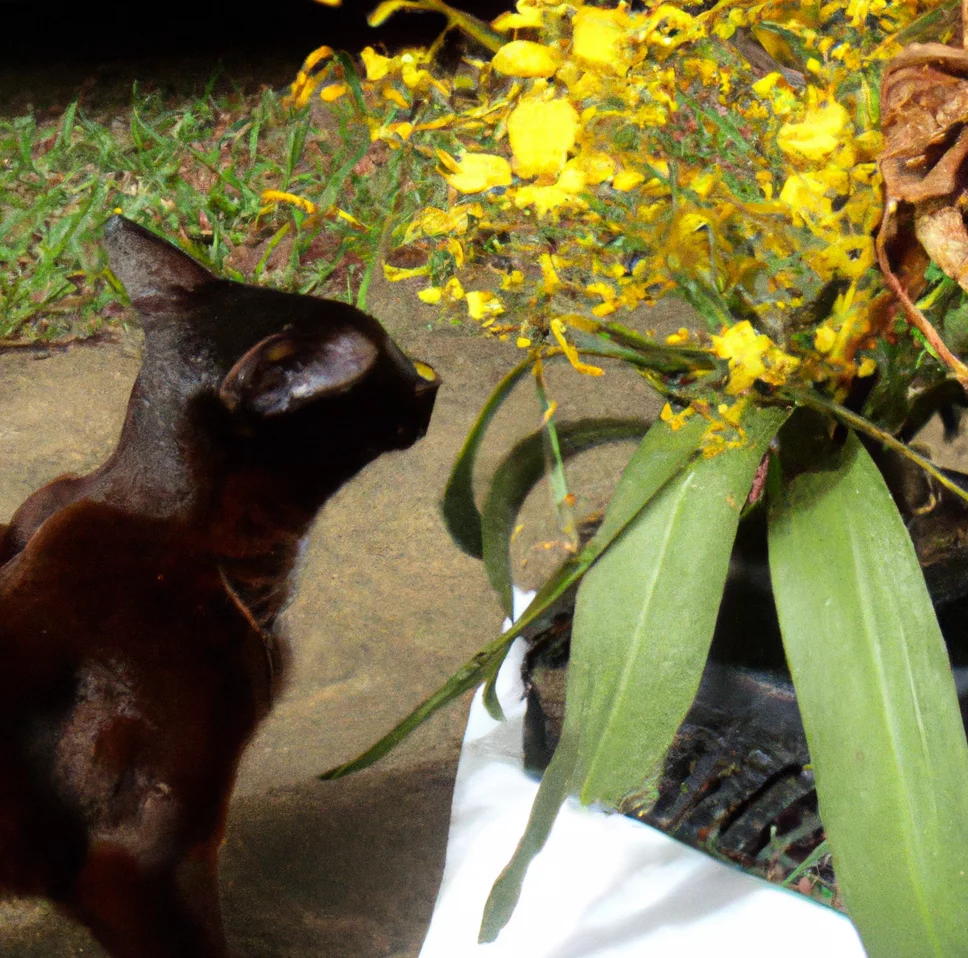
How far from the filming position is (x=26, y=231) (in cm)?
74

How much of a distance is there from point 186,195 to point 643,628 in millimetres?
588

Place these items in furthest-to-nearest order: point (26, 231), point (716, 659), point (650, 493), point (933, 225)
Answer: point (26, 231) < point (716, 659) < point (650, 493) < point (933, 225)

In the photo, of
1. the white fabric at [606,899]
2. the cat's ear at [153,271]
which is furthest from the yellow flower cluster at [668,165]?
the white fabric at [606,899]

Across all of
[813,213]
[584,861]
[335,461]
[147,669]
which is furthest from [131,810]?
[813,213]

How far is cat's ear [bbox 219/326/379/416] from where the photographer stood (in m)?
0.42

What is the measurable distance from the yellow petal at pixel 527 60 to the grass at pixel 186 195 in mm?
240

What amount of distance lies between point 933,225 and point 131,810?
42 centimetres

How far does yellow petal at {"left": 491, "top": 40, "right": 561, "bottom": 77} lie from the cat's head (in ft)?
0.48

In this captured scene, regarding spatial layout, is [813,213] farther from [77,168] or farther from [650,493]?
[77,168]

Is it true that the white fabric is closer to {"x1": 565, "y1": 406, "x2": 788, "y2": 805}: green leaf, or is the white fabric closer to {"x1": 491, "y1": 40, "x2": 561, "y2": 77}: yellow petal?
{"x1": 565, "y1": 406, "x2": 788, "y2": 805}: green leaf

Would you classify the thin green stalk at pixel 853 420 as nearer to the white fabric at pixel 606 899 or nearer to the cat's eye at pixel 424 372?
the cat's eye at pixel 424 372

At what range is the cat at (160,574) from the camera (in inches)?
16.7

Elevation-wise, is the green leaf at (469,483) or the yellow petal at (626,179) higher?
the yellow petal at (626,179)

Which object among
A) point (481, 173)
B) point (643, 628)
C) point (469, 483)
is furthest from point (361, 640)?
point (481, 173)
